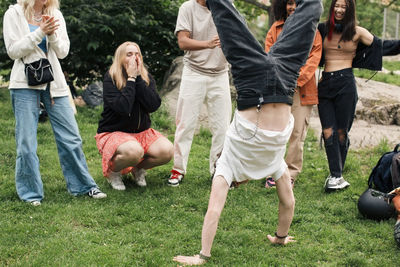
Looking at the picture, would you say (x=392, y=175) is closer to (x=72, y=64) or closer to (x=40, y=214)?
(x=40, y=214)

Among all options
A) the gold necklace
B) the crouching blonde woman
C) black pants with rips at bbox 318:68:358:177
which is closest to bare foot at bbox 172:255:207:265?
the crouching blonde woman

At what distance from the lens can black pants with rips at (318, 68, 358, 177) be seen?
524cm

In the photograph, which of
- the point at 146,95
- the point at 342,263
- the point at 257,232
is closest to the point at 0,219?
the point at 146,95

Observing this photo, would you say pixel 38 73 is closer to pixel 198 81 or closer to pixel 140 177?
pixel 140 177

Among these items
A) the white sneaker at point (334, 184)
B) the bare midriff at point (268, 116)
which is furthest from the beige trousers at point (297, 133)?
the bare midriff at point (268, 116)

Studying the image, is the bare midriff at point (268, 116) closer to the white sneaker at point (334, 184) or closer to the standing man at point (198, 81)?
the standing man at point (198, 81)

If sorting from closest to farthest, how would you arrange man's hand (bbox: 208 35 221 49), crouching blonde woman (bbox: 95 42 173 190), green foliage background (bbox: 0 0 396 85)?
1. crouching blonde woman (bbox: 95 42 173 190)
2. man's hand (bbox: 208 35 221 49)
3. green foliage background (bbox: 0 0 396 85)

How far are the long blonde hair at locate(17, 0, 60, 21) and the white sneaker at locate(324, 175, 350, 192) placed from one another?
3418 millimetres

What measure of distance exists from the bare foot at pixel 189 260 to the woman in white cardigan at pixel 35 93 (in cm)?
163

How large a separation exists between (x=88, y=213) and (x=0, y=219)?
0.79 meters

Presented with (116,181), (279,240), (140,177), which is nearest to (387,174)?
(279,240)

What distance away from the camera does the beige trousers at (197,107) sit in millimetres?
5516

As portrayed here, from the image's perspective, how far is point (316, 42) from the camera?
5160 mm

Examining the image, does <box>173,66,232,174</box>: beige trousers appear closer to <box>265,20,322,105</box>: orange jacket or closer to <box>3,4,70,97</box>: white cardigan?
<box>265,20,322,105</box>: orange jacket
